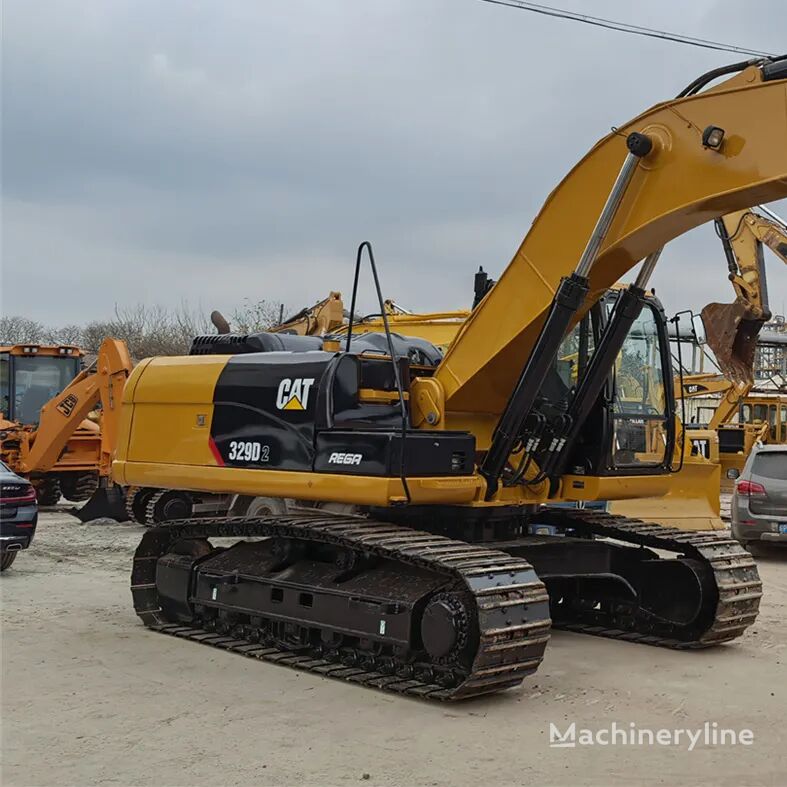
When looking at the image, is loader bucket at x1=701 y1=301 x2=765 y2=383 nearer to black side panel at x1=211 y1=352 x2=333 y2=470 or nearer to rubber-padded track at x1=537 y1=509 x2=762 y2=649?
rubber-padded track at x1=537 y1=509 x2=762 y2=649

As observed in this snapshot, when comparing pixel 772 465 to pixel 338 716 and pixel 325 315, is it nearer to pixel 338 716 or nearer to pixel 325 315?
pixel 325 315

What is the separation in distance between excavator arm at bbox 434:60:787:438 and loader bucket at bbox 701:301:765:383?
1071 centimetres

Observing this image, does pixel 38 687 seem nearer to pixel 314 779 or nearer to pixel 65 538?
pixel 314 779

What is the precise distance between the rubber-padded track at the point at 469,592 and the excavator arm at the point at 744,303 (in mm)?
11470

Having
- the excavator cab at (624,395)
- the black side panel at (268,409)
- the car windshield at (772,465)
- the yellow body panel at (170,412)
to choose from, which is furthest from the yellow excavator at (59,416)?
the excavator cab at (624,395)

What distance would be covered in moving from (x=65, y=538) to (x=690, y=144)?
33.2 ft

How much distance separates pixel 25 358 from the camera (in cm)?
1848

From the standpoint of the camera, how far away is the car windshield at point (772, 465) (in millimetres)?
12898

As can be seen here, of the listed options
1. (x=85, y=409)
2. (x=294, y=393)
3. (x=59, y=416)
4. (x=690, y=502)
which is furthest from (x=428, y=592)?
(x=59, y=416)

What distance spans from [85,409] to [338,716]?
1036 cm

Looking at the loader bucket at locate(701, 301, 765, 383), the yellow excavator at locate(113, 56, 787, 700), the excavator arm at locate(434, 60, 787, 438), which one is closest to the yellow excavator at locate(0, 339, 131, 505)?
the yellow excavator at locate(113, 56, 787, 700)

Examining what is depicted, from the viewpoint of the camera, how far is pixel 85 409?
15.6 meters

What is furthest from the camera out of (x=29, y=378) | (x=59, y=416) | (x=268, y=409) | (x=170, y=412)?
(x=29, y=378)

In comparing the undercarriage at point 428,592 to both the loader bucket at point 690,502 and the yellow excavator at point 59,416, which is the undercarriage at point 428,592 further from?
the yellow excavator at point 59,416
